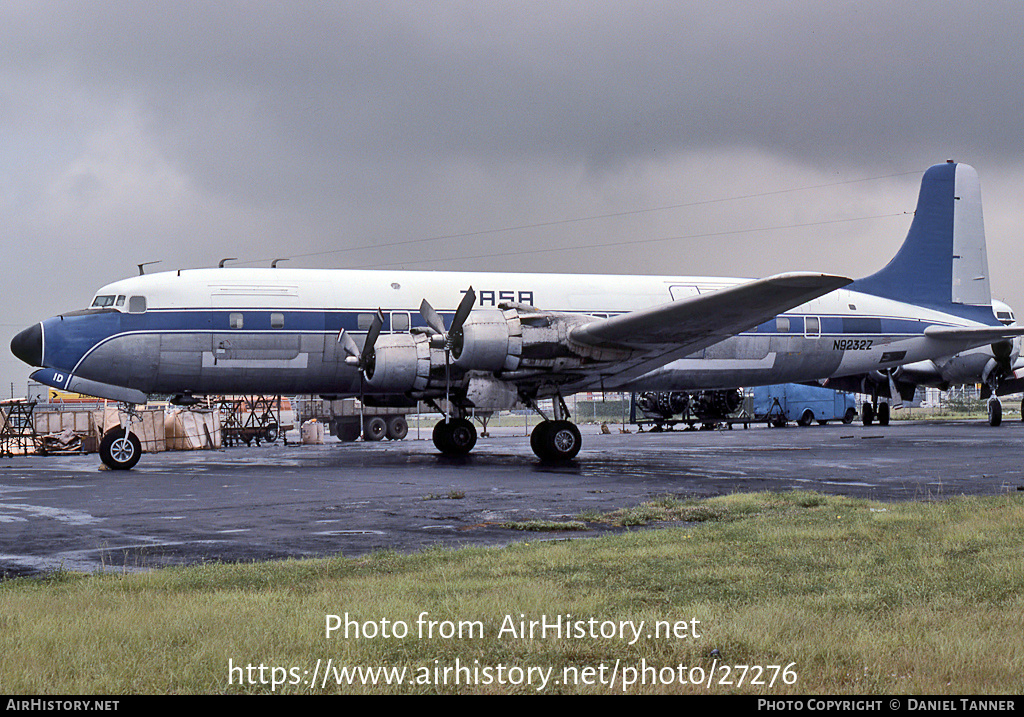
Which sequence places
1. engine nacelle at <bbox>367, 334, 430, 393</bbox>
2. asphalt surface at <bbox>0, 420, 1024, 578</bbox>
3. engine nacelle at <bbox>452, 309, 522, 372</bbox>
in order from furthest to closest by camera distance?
1. engine nacelle at <bbox>367, 334, 430, 393</bbox>
2. engine nacelle at <bbox>452, 309, 522, 372</bbox>
3. asphalt surface at <bbox>0, 420, 1024, 578</bbox>

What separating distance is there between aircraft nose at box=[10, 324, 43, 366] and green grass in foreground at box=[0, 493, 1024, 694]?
15.7 metres

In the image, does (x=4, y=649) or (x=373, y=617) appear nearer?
(x=4, y=649)

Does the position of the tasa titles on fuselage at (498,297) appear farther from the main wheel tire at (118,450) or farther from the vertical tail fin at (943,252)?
the vertical tail fin at (943,252)

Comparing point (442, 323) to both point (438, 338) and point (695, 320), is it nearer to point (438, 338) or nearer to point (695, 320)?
point (438, 338)

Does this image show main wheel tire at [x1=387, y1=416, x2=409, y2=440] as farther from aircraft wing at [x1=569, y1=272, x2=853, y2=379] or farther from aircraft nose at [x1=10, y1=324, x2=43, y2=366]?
aircraft nose at [x1=10, y1=324, x2=43, y2=366]

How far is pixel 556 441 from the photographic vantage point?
2075cm

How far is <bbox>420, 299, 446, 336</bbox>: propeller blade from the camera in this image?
20734 mm

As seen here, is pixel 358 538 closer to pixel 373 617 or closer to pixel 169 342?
pixel 373 617

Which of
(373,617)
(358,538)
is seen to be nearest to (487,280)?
(358,538)

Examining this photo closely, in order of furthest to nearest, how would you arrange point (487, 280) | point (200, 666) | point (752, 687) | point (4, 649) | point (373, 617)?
point (487, 280) < point (373, 617) < point (4, 649) < point (200, 666) < point (752, 687)

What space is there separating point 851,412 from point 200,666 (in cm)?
5343

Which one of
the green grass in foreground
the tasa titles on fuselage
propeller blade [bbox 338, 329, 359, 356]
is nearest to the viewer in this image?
the green grass in foreground

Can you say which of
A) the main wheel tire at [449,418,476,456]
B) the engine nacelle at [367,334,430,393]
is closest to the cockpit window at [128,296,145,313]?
the engine nacelle at [367,334,430,393]

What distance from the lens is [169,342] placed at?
70.2 feet
